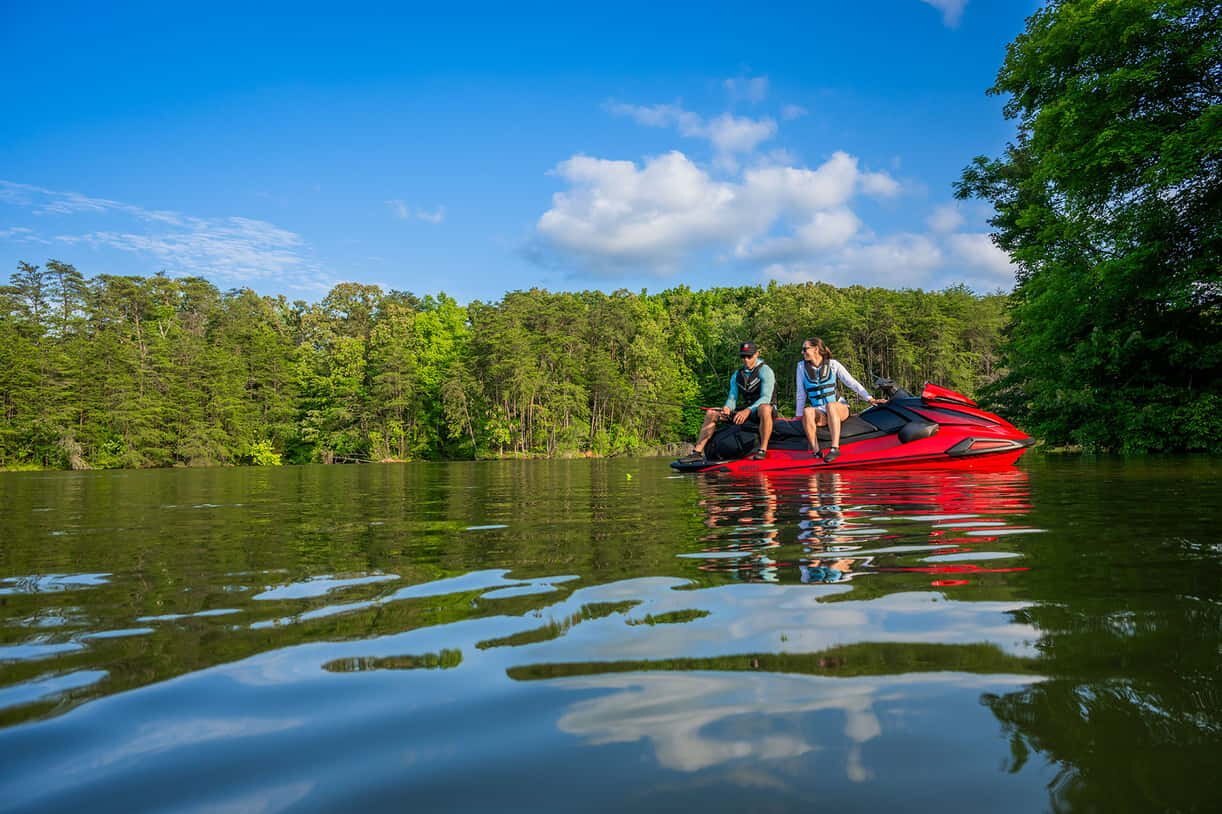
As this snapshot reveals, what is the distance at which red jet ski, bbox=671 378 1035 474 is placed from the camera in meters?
8.94

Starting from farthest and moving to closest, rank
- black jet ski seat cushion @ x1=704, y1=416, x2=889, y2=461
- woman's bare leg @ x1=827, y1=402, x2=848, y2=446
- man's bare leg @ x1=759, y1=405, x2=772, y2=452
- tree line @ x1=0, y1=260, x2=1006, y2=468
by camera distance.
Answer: tree line @ x1=0, y1=260, x2=1006, y2=468
man's bare leg @ x1=759, y1=405, x2=772, y2=452
black jet ski seat cushion @ x1=704, y1=416, x2=889, y2=461
woman's bare leg @ x1=827, y1=402, x2=848, y2=446

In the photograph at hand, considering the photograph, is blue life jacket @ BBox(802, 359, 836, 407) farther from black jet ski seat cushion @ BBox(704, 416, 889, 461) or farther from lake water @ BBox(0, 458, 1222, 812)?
lake water @ BBox(0, 458, 1222, 812)

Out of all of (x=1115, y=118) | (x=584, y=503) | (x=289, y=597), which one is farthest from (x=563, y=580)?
(x=1115, y=118)

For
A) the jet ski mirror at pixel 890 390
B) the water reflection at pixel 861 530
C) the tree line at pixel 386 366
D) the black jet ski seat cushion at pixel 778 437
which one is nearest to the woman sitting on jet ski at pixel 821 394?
the black jet ski seat cushion at pixel 778 437

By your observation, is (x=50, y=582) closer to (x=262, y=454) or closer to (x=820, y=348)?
(x=820, y=348)

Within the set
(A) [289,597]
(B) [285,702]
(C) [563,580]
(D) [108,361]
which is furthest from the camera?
(D) [108,361]

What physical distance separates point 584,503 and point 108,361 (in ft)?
180

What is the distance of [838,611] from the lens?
2.06 meters

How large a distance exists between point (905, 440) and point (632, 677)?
27.7ft

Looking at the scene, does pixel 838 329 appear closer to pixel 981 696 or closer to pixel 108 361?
pixel 108 361

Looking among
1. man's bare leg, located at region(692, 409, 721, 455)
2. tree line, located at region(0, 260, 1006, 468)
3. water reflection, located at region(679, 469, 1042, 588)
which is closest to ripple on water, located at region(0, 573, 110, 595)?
water reflection, located at region(679, 469, 1042, 588)

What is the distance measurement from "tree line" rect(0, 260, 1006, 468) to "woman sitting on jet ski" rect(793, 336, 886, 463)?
140 feet

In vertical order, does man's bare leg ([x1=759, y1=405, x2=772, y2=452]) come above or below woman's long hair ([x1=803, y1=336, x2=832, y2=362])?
below

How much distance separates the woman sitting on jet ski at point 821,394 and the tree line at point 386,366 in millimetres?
42800
